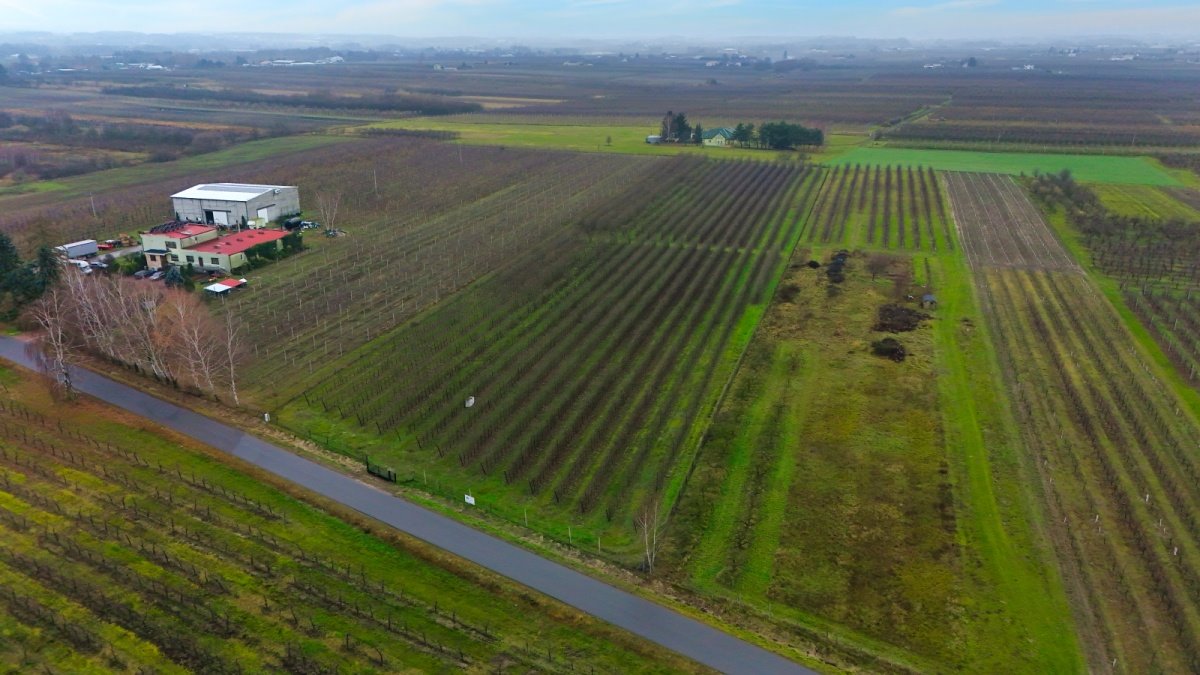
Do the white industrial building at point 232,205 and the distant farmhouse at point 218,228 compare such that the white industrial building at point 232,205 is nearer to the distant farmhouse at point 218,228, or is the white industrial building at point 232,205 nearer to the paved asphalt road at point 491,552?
the distant farmhouse at point 218,228

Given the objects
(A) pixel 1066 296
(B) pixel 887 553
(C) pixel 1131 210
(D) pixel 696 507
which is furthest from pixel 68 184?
(C) pixel 1131 210

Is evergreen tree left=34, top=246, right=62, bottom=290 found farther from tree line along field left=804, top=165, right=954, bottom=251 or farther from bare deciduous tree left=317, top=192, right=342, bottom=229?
tree line along field left=804, top=165, right=954, bottom=251

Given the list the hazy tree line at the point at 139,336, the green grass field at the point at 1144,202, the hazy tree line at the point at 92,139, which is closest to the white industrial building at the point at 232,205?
the hazy tree line at the point at 139,336

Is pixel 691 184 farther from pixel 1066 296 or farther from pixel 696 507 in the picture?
pixel 696 507

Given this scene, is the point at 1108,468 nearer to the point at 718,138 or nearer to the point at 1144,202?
the point at 1144,202

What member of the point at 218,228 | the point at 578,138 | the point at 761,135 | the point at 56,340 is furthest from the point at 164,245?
the point at 761,135
